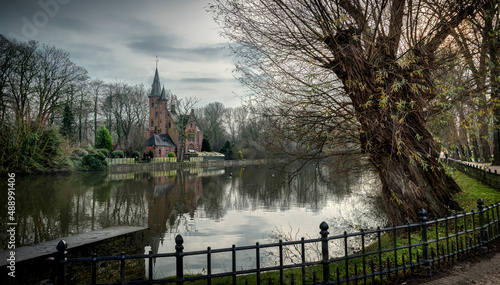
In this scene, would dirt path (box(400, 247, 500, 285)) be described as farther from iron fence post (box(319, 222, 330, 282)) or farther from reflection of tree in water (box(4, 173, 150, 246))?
reflection of tree in water (box(4, 173, 150, 246))

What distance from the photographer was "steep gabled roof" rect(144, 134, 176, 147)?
165 ft

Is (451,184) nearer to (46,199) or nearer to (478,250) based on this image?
(478,250)

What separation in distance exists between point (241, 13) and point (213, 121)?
6354 centimetres

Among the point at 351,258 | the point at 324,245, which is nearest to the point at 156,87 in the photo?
the point at 351,258

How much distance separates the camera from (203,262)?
7.65 metres

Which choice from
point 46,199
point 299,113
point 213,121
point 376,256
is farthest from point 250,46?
point 213,121

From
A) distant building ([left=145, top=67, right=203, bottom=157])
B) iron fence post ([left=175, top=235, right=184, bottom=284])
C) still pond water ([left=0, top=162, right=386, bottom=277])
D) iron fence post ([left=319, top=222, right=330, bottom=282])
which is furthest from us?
distant building ([left=145, top=67, right=203, bottom=157])

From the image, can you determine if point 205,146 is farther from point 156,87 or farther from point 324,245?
point 324,245

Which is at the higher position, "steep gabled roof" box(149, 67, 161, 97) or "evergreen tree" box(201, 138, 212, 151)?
"steep gabled roof" box(149, 67, 161, 97)

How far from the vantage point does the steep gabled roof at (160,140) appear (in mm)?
50181

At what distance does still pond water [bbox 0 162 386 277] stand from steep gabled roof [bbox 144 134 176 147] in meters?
31.9

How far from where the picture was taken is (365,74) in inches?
258

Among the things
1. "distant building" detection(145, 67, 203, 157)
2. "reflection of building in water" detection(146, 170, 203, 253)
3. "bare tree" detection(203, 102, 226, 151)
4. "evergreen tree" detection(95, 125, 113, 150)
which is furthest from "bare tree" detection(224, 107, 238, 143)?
"reflection of building in water" detection(146, 170, 203, 253)

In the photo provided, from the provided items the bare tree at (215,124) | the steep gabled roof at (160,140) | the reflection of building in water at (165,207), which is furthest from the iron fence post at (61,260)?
the bare tree at (215,124)
